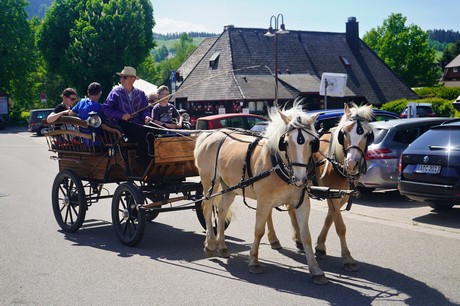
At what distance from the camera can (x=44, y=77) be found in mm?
75500

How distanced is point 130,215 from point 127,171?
0.69 meters

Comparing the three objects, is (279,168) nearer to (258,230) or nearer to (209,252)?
(258,230)

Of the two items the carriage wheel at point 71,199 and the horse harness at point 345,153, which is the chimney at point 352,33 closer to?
the carriage wheel at point 71,199

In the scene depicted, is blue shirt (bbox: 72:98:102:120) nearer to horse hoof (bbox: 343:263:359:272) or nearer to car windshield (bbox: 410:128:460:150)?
horse hoof (bbox: 343:263:359:272)

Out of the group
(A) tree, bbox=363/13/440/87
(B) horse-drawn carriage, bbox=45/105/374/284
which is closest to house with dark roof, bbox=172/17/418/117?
(A) tree, bbox=363/13/440/87

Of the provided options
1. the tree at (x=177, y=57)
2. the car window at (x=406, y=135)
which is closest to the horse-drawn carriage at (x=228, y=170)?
the car window at (x=406, y=135)

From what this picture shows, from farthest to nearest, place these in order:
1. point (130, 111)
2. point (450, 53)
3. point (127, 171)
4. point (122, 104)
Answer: point (450, 53)
point (130, 111)
point (122, 104)
point (127, 171)

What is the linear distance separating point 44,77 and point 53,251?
71.7m

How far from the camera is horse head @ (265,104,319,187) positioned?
616cm

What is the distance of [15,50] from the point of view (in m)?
64.4

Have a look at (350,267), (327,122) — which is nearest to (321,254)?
(350,267)

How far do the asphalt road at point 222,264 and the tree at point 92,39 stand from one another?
1474 inches

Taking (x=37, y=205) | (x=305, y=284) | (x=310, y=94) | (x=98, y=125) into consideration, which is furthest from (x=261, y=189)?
(x=310, y=94)

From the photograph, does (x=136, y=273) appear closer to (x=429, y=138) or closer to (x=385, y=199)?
(x=429, y=138)
